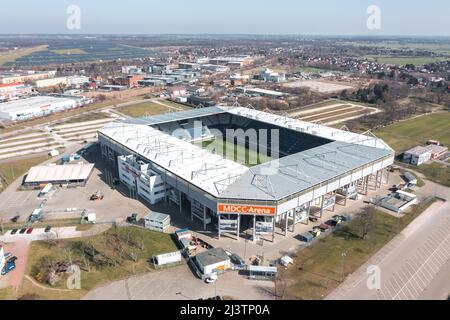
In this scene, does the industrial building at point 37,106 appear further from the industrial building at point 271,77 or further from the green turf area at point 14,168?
the industrial building at point 271,77

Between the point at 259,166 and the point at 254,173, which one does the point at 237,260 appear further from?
the point at 259,166

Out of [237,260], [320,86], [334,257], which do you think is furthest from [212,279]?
[320,86]

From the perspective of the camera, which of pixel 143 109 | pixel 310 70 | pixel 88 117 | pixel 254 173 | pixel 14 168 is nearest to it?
pixel 254 173

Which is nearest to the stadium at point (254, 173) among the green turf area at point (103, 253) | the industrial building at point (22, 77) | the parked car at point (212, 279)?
the green turf area at point (103, 253)

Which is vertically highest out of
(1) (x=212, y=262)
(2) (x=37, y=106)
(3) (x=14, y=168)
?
(2) (x=37, y=106)

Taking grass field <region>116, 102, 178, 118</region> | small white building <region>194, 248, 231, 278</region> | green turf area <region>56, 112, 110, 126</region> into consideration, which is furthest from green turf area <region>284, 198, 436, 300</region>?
green turf area <region>56, 112, 110, 126</region>

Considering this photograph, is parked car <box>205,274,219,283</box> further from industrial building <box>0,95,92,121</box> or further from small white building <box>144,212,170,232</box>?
industrial building <box>0,95,92,121</box>

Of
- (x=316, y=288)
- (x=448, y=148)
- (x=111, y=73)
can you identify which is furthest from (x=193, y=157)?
(x=111, y=73)
